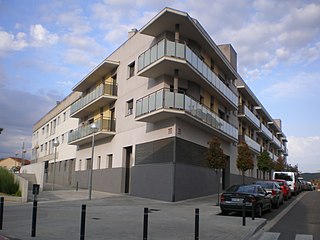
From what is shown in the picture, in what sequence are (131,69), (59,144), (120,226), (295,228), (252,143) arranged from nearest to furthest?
(120,226) < (295,228) < (131,69) < (252,143) < (59,144)

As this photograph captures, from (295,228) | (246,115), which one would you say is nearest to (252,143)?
(246,115)

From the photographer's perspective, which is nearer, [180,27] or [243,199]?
[243,199]

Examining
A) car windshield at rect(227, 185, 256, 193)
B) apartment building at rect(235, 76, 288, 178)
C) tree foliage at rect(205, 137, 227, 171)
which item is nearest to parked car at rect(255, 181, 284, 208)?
tree foliage at rect(205, 137, 227, 171)

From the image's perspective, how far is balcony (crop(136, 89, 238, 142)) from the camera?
23.8 meters

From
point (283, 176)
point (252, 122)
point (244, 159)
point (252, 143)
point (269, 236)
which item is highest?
point (252, 122)

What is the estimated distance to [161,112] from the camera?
77.9 feet

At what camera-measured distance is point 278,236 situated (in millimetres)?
11797

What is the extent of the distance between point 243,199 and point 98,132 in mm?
18746

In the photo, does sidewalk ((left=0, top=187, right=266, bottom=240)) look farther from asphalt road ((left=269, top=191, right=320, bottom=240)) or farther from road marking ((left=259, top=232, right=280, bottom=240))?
asphalt road ((left=269, top=191, right=320, bottom=240))

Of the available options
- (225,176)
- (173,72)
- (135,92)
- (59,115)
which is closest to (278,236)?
(173,72)

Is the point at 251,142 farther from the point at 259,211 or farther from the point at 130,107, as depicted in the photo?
the point at 259,211

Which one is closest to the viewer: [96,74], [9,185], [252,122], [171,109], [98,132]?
[9,185]

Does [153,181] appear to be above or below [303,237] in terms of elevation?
above

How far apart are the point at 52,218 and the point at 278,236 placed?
313 inches
